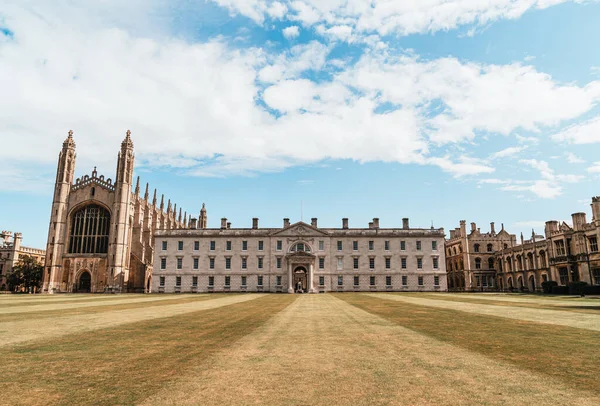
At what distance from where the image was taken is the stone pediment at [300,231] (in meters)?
64.4

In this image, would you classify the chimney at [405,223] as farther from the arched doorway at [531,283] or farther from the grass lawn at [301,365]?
the grass lawn at [301,365]

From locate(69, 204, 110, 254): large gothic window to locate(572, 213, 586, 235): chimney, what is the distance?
69.3m

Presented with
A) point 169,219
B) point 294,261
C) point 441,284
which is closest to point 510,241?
point 441,284

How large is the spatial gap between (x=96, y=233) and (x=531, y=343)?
6786 centimetres

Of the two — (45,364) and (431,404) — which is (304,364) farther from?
(45,364)

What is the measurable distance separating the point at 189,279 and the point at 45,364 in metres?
57.6

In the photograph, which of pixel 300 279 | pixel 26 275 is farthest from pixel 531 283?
pixel 26 275

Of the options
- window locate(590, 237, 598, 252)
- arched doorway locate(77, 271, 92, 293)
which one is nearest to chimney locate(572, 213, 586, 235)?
window locate(590, 237, 598, 252)

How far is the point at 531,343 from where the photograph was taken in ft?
34.9

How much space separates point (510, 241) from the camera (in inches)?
2963

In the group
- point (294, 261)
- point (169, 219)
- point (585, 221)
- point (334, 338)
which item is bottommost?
point (334, 338)

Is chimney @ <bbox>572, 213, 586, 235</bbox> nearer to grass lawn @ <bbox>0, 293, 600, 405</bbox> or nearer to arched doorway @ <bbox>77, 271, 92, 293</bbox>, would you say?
grass lawn @ <bbox>0, 293, 600, 405</bbox>

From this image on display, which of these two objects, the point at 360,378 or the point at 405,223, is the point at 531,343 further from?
the point at 405,223

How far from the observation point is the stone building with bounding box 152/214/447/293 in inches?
2502
